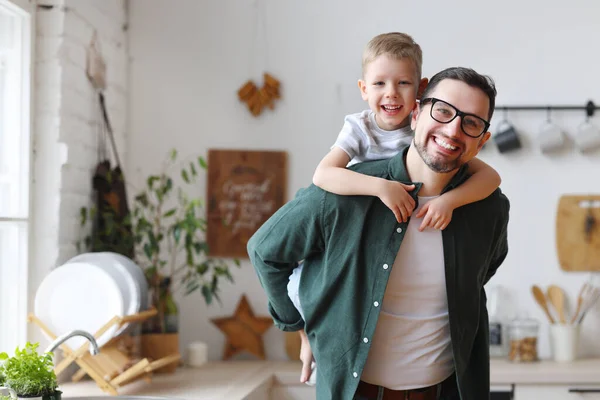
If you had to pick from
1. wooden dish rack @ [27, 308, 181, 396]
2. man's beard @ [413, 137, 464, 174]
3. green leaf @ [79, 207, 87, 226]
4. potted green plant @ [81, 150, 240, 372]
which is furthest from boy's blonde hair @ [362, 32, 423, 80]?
green leaf @ [79, 207, 87, 226]

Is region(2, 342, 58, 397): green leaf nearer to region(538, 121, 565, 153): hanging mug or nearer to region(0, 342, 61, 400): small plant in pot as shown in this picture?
region(0, 342, 61, 400): small plant in pot

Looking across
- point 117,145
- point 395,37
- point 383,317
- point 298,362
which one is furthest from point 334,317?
point 117,145

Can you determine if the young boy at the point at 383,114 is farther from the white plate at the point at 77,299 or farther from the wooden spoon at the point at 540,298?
Answer: the wooden spoon at the point at 540,298

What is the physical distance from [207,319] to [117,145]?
3.03ft

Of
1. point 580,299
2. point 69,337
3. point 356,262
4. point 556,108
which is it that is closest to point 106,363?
point 69,337

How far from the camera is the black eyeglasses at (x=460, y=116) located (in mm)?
1631

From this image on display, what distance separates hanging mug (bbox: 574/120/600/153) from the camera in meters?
3.73

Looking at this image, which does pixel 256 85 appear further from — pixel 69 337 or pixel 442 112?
pixel 442 112

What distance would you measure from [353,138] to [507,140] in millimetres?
1990

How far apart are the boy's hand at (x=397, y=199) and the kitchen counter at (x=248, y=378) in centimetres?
139

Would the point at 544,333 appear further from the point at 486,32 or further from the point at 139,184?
the point at 139,184

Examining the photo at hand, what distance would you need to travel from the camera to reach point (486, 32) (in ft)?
12.6

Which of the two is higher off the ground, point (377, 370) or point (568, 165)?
point (568, 165)

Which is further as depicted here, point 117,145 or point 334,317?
point 117,145
